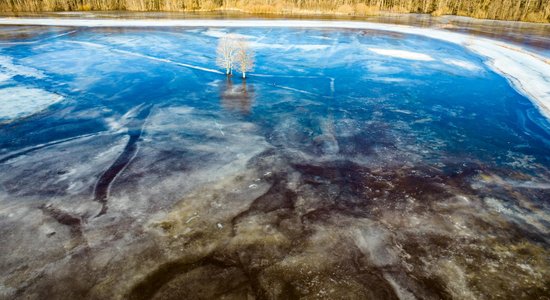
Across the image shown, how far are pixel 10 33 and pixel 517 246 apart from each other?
126 ft

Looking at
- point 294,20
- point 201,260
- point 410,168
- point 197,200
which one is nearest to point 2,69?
point 197,200

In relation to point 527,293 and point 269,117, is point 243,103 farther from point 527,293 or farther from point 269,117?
point 527,293

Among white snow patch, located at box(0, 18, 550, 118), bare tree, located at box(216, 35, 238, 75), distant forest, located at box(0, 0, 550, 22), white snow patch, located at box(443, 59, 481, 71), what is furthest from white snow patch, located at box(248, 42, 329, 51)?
distant forest, located at box(0, 0, 550, 22)

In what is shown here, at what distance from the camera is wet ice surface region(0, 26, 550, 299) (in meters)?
5.73

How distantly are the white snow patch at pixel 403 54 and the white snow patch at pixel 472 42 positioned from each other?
3967 mm

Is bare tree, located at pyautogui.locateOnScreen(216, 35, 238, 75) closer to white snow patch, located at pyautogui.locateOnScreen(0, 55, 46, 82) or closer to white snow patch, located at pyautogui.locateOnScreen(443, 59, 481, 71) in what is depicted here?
white snow patch, located at pyautogui.locateOnScreen(0, 55, 46, 82)

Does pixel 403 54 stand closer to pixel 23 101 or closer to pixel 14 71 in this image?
pixel 23 101

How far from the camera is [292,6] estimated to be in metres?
47.5

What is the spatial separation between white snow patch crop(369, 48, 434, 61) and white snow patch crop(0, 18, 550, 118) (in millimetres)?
3967

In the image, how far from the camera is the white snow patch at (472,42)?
17844mm

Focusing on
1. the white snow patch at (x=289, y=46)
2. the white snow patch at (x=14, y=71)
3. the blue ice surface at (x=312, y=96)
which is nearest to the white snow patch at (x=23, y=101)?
the blue ice surface at (x=312, y=96)

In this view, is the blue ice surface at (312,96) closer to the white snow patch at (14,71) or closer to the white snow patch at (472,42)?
the white snow patch at (14,71)

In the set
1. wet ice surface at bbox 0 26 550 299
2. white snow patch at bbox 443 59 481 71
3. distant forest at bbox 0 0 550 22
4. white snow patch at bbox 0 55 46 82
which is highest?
distant forest at bbox 0 0 550 22

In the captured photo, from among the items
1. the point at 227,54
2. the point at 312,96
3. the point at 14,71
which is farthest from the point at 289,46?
the point at 14,71
